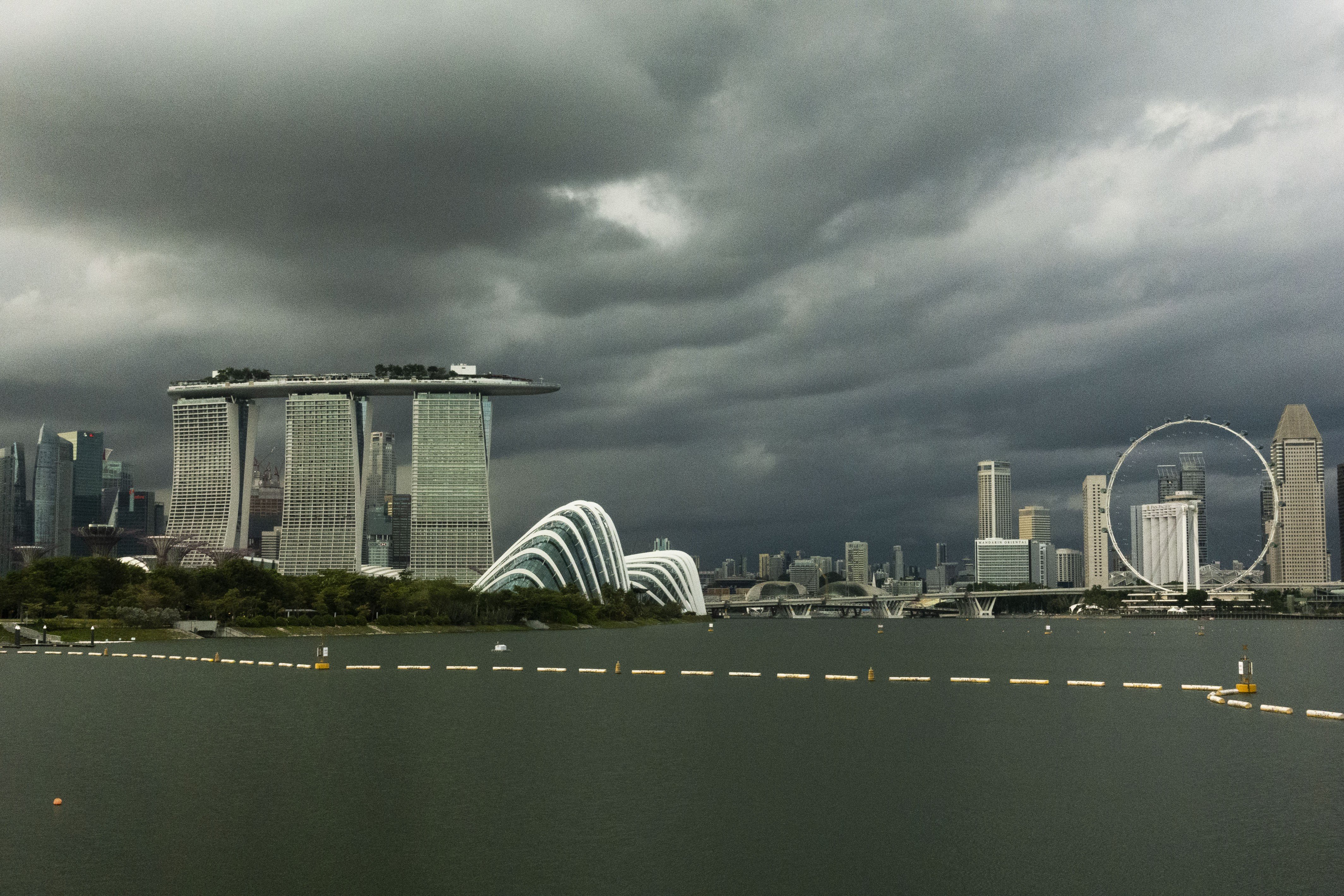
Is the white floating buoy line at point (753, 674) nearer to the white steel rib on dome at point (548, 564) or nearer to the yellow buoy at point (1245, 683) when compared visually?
the yellow buoy at point (1245, 683)

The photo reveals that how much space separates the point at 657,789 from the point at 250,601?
10579 centimetres

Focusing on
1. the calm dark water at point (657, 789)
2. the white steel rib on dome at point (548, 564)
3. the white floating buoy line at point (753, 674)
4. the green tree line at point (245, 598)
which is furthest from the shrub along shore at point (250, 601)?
the calm dark water at point (657, 789)

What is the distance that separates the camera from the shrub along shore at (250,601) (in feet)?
409

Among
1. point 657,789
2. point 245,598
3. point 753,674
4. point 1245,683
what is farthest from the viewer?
point 245,598

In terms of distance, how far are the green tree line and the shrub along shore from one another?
14cm

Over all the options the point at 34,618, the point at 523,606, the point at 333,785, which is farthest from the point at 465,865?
the point at 523,606

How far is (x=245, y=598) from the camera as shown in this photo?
13275 centimetres

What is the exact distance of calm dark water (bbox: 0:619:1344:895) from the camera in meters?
25.7

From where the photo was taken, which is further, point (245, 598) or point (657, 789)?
point (245, 598)

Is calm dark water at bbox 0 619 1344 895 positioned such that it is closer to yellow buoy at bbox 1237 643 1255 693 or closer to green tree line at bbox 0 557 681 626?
yellow buoy at bbox 1237 643 1255 693

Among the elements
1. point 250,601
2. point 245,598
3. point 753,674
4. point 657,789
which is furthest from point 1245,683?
point 245,598

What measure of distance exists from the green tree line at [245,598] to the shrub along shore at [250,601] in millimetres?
137

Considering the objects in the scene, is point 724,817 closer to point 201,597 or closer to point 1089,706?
point 1089,706

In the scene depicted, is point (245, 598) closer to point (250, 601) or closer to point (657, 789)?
point (250, 601)
